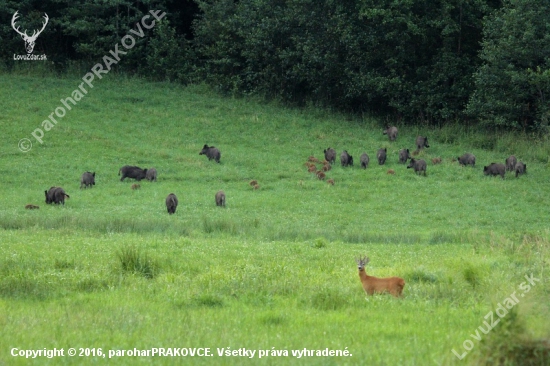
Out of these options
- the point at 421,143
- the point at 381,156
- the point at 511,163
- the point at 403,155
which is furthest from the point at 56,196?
the point at 511,163

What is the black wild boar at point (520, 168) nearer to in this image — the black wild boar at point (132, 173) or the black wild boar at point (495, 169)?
the black wild boar at point (495, 169)

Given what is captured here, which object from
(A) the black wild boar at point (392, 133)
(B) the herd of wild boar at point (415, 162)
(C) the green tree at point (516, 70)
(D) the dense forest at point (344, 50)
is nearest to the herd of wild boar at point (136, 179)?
(B) the herd of wild boar at point (415, 162)

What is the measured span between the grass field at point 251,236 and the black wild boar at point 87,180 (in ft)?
1.26

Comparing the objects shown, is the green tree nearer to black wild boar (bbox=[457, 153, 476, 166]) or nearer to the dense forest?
the dense forest

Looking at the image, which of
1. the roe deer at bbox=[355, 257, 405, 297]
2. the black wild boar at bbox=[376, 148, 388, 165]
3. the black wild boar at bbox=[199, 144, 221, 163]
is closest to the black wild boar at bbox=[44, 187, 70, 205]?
the black wild boar at bbox=[199, 144, 221, 163]

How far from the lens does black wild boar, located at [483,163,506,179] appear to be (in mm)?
29438

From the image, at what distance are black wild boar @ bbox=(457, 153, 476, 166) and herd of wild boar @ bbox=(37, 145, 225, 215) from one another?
Answer: 9.15 metres

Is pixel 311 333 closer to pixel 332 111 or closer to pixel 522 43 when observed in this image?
pixel 522 43

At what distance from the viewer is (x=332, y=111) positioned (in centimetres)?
4153

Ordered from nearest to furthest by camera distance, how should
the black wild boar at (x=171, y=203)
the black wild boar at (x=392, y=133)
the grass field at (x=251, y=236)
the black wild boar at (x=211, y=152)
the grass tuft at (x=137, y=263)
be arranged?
the grass field at (x=251, y=236)
the grass tuft at (x=137, y=263)
the black wild boar at (x=171, y=203)
the black wild boar at (x=211, y=152)
the black wild boar at (x=392, y=133)

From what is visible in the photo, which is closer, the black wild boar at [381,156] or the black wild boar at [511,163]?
the black wild boar at [511,163]

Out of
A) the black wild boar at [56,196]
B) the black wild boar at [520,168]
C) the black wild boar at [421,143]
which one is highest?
the black wild boar at [421,143]

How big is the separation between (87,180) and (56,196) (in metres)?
2.97

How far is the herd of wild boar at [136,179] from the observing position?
23.6 meters
